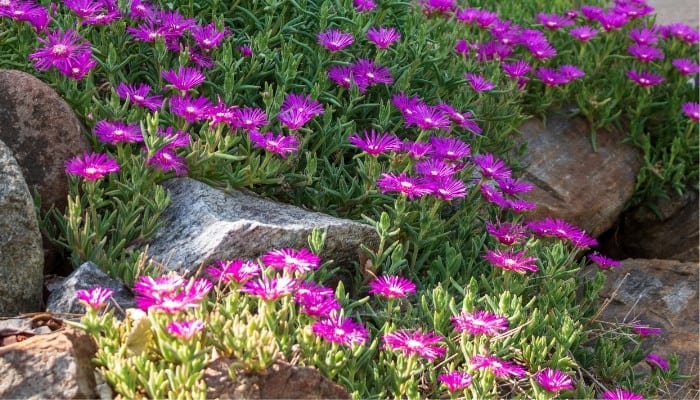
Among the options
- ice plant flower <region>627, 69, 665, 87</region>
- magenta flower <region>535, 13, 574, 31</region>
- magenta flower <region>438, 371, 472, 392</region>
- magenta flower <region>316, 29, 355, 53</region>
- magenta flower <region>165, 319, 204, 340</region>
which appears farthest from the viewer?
magenta flower <region>535, 13, 574, 31</region>

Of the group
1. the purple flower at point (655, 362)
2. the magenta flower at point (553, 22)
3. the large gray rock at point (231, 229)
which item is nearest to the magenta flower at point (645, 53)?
the magenta flower at point (553, 22)

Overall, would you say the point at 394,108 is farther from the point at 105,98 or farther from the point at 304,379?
the point at 304,379

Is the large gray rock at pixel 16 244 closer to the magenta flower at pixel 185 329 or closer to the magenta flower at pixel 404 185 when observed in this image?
the magenta flower at pixel 185 329

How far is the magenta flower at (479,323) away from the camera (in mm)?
2463

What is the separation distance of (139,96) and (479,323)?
1.29 meters

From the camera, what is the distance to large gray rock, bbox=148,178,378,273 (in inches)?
106

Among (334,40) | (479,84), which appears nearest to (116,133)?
(334,40)

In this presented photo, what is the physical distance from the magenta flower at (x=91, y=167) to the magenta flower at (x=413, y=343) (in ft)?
2.89

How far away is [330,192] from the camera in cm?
317

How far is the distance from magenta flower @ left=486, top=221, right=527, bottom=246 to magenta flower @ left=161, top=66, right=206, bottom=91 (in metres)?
1.04

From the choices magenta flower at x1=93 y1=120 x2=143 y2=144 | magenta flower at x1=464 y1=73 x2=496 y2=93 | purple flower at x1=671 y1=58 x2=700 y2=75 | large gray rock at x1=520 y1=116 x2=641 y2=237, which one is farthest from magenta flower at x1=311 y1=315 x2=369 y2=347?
purple flower at x1=671 y1=58 x2=700 y2=75

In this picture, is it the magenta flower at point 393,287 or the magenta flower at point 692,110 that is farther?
the magenta flower at point 692,110

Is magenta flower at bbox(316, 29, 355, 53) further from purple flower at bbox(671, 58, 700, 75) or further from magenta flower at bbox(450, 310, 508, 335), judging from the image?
purple flower at bbox(671, 58, 700, 75)

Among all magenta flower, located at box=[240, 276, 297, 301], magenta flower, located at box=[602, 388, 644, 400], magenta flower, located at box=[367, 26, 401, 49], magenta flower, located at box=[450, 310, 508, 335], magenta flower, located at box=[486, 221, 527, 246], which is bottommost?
magenta flower, located at box=[602, 388, 644, 400]
